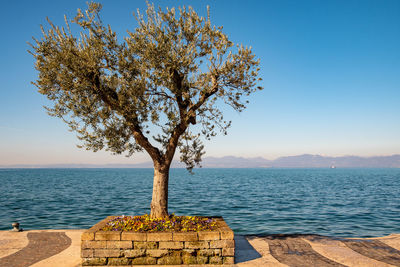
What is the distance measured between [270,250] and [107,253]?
6.92m

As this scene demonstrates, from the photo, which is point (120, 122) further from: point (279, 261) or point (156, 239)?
point (279, 261)

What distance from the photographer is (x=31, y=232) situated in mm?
16234

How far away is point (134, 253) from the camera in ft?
35.1

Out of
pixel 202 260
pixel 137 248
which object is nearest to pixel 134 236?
pixel 137 248

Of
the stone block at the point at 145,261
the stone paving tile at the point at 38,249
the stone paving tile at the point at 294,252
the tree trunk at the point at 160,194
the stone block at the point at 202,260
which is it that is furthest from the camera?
the tree trunk at the point at 160,194

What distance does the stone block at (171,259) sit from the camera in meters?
10.7

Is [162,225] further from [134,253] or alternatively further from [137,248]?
[134,253]

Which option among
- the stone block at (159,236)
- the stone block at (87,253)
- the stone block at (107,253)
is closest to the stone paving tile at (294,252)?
the stone block at (159,236)

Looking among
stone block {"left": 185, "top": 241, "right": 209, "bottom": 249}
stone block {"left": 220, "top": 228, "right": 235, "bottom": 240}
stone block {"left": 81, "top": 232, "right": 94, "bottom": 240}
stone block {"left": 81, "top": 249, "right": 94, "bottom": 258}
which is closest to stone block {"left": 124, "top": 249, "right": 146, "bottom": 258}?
stone block {"left": 81, "top": 249, "right": 94, "bottom": 258}

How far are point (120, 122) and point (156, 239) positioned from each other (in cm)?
599

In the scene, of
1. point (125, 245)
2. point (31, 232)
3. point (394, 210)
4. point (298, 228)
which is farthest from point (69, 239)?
point (394, 210)

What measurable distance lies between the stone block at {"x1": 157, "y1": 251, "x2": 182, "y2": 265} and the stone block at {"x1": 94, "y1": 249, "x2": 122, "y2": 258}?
1539mm

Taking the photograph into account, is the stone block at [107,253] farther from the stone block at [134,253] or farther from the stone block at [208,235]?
the stone block at [208,235]

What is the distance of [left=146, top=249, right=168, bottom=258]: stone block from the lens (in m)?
10.7
